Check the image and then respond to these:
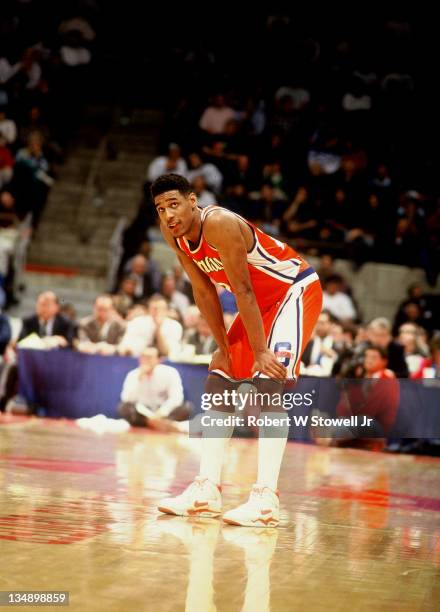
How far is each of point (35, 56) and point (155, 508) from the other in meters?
13.3

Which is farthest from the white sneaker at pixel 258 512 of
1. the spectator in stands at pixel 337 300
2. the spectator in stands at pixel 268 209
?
the spectator in stands at pixel 268 209

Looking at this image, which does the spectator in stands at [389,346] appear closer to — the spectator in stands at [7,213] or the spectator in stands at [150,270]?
the spectator in stands at [150,270]

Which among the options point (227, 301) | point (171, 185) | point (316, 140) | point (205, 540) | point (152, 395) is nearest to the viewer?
point (205, 540)

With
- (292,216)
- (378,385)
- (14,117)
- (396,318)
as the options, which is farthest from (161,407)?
(14,117)

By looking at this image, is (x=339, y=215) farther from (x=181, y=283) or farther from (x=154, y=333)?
(x=154, y=333)

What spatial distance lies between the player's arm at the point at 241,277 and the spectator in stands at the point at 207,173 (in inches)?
401

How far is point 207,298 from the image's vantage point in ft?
17.8

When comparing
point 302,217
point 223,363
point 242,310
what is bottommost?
point 223,363

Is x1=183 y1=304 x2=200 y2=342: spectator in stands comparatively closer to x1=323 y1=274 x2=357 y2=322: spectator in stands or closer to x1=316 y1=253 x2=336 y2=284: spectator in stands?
x1=323 y1=274 x2=357 y2=322: spectator in stands

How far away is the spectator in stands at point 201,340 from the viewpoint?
1123cm

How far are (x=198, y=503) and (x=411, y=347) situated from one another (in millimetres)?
6626

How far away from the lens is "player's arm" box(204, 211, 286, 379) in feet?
16.4

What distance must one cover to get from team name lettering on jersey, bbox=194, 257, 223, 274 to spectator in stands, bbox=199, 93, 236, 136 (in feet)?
37.5

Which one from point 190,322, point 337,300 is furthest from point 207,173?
point 190,322
